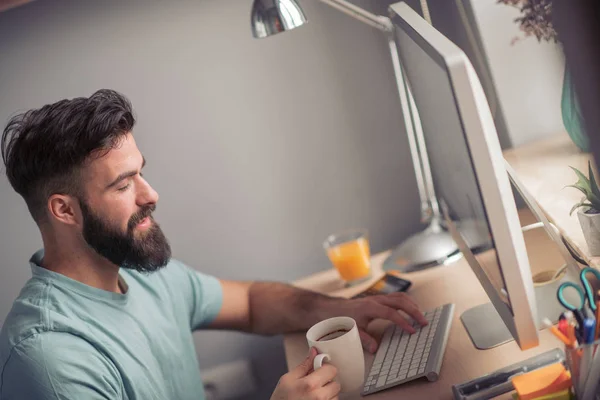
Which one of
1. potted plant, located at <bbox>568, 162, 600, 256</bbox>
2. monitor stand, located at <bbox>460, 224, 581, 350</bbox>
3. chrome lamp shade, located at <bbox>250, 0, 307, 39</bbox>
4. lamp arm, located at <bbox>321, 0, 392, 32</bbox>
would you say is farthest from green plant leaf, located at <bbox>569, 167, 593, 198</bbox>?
chrome lamp shade, located at <bbox>250, 0, 307, 39</bbox>

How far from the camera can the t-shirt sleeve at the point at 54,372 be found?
116 cm

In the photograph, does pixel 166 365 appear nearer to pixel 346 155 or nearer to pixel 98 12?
pixel 346 155

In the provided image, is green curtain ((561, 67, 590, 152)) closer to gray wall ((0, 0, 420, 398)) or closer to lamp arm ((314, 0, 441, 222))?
lamp arm ((314, 0, 441, 222))

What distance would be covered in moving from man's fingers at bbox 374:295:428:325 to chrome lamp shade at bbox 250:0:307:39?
1.98 ft

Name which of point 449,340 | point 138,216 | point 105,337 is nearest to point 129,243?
point 138,216

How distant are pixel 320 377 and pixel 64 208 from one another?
63 cm

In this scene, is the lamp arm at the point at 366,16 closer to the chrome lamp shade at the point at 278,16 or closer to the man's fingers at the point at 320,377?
the chrome lamp shade at the point at 278,16

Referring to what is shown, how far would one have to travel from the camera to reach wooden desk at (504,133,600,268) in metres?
1.16

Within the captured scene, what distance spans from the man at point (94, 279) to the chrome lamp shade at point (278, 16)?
1.13 ft

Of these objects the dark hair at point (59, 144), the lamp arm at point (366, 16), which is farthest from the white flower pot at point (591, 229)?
the dark hair at point (59, 144)

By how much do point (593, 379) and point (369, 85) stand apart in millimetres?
1249

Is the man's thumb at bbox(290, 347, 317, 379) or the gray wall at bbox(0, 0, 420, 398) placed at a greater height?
the gray wall at bbox(0, 0, 420, 398)

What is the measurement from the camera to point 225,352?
2.09m

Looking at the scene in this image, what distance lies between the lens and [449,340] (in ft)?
4.10
